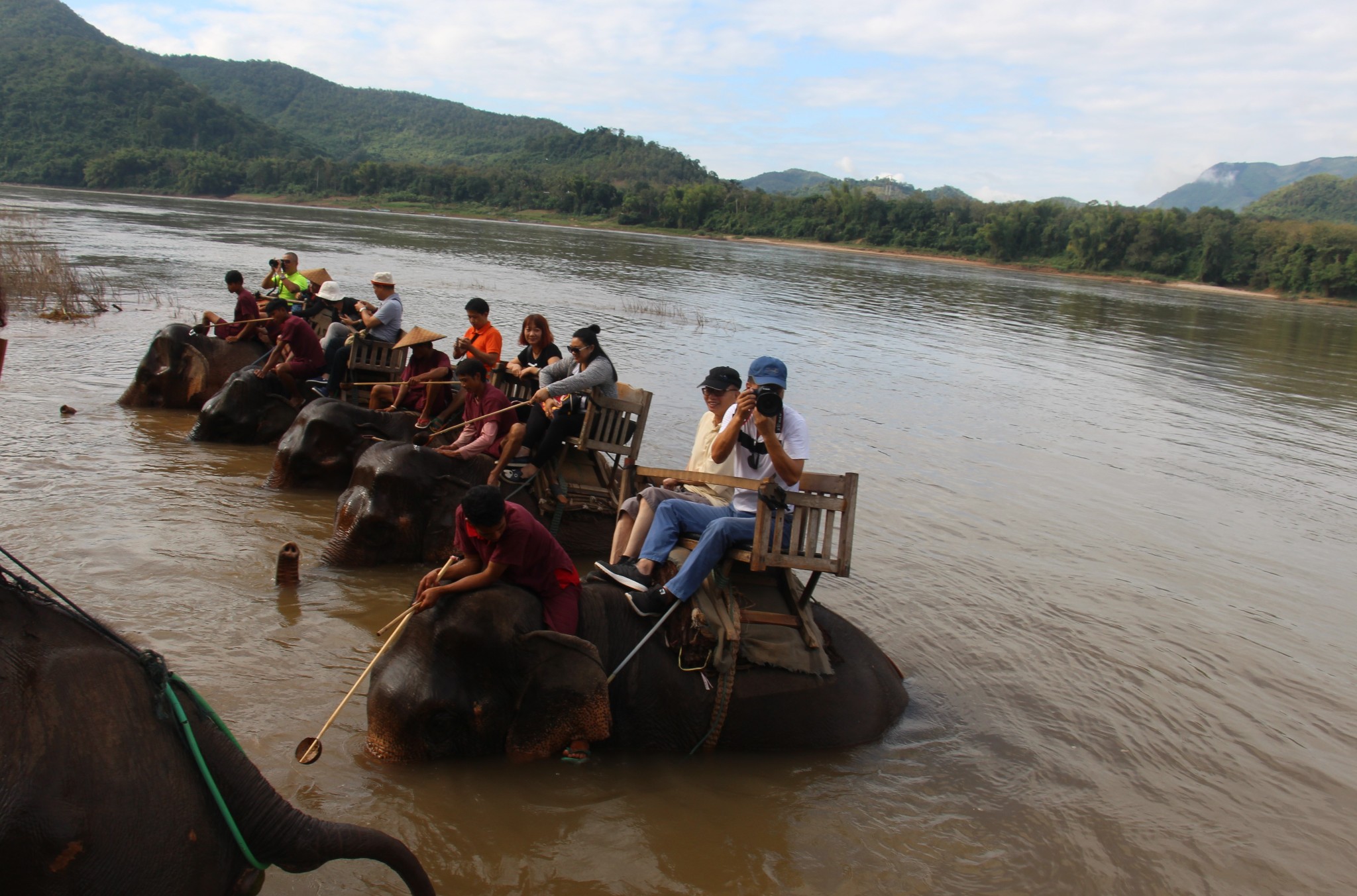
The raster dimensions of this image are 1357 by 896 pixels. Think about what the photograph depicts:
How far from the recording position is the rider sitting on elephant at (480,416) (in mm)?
8266

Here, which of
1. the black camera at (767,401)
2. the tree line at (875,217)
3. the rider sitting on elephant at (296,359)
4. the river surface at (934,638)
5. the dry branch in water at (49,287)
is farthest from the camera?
the tree line at (875,217)

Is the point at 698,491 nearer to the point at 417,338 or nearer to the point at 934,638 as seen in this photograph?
the point at 934,638

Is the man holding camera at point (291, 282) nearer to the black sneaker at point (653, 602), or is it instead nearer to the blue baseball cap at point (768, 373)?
the blue baseball cap at point (768, 373)

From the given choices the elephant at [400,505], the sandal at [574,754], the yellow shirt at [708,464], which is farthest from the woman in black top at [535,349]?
the sandal at [574,754]

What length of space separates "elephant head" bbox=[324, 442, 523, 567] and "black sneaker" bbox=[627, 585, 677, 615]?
2928mm

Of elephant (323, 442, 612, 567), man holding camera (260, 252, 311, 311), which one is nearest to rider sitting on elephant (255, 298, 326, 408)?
man holding camera (260, 252, 311, 311)

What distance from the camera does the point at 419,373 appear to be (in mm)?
10039

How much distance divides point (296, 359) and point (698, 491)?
21.1ft

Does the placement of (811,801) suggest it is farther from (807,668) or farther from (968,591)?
(968,591)

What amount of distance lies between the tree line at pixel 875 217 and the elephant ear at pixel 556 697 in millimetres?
81138

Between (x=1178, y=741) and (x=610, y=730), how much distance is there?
13.2 feet

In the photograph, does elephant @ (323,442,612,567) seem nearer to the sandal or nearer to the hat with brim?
the hat with brim

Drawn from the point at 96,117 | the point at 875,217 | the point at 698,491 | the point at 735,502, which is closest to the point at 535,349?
the point at 698,491

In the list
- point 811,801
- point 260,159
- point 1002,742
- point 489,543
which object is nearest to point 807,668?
point 811,801
